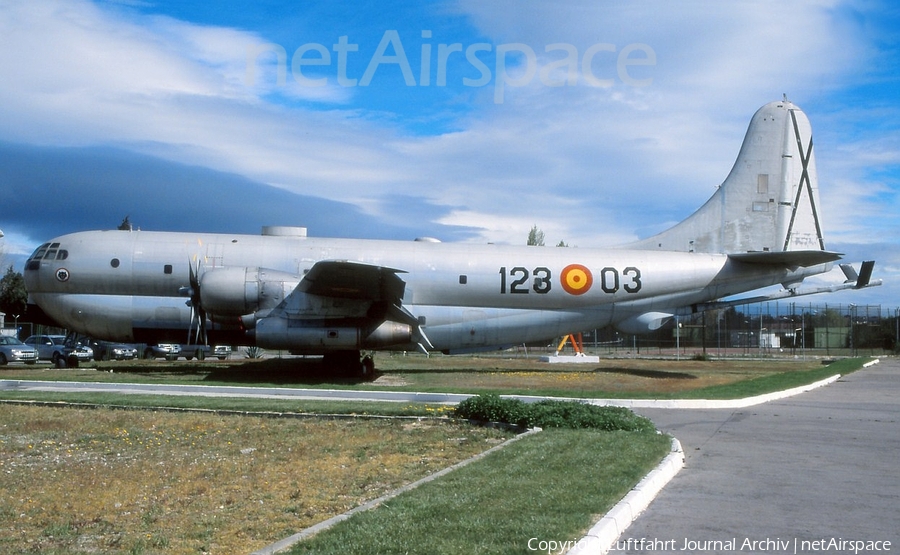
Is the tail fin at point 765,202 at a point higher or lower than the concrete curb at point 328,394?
higher

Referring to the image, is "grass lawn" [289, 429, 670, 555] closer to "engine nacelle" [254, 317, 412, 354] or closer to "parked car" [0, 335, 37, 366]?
→ "engine nacelle" [254, 317, 412, 354]

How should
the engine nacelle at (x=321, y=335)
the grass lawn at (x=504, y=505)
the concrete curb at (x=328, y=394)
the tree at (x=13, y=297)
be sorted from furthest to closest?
the tree at (x=13, y=297)
the engine nacelle at (x=321, y=335)
the concrete curb at (x=328, y=394)
the grass lawn at (x=504, y=505)

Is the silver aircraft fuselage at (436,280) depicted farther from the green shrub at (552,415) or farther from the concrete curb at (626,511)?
the concrete curb at (626,511)

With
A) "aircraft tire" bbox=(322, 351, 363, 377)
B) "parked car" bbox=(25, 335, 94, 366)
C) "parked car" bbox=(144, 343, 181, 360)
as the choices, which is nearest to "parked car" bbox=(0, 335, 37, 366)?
"parked car" bbox=(25, 335, 94, 366)

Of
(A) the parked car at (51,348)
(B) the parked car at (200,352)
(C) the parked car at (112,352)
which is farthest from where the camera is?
(B) the parked car at (200,352)

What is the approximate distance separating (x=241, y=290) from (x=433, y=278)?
248 inches

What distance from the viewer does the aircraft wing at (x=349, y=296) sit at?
72.9 ft

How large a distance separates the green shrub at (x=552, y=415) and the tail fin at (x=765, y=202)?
1660cm

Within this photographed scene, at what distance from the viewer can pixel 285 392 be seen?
19188mm

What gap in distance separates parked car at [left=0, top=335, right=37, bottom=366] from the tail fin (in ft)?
90.7

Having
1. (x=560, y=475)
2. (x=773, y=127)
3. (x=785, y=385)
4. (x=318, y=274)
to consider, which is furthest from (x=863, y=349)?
(x=560, y=475)

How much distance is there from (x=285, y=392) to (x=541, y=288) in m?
10.4

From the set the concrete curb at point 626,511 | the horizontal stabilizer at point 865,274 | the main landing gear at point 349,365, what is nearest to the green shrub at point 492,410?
the concrete curb at point 626,511

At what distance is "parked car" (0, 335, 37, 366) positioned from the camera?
1388 inches
